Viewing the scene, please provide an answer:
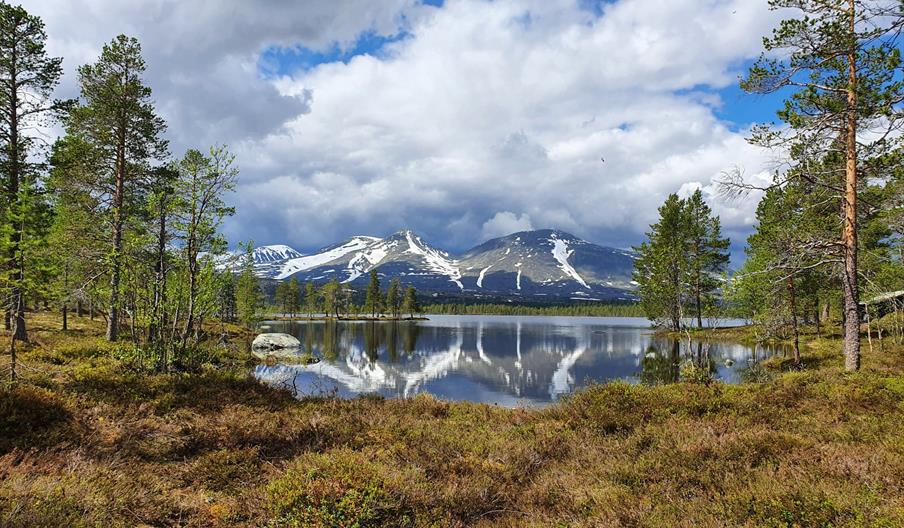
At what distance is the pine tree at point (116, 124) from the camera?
25.9 meters

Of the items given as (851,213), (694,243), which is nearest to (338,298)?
(694,243)

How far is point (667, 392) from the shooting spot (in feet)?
49.0

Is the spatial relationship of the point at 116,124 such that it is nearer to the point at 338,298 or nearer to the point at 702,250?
the point at 702,250

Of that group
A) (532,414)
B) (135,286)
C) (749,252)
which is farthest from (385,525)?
(749,252)

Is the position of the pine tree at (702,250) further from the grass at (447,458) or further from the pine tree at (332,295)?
the pine tree at (332,295)

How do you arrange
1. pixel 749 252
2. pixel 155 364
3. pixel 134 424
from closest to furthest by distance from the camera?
1. pixel 134 424
2. pixel 155 364
3. pixel 749 252

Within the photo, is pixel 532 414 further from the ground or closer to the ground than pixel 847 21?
closer to the ground

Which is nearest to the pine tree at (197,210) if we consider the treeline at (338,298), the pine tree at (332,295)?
the treeline at (338,298)

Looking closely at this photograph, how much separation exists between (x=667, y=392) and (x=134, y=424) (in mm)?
15352

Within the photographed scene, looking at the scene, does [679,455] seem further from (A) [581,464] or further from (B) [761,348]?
(B) [761,348]

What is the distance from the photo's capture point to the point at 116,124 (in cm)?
2681

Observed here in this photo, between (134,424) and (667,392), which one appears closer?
(134,424)

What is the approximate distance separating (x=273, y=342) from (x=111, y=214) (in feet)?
89.7

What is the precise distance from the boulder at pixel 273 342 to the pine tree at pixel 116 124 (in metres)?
22.3
